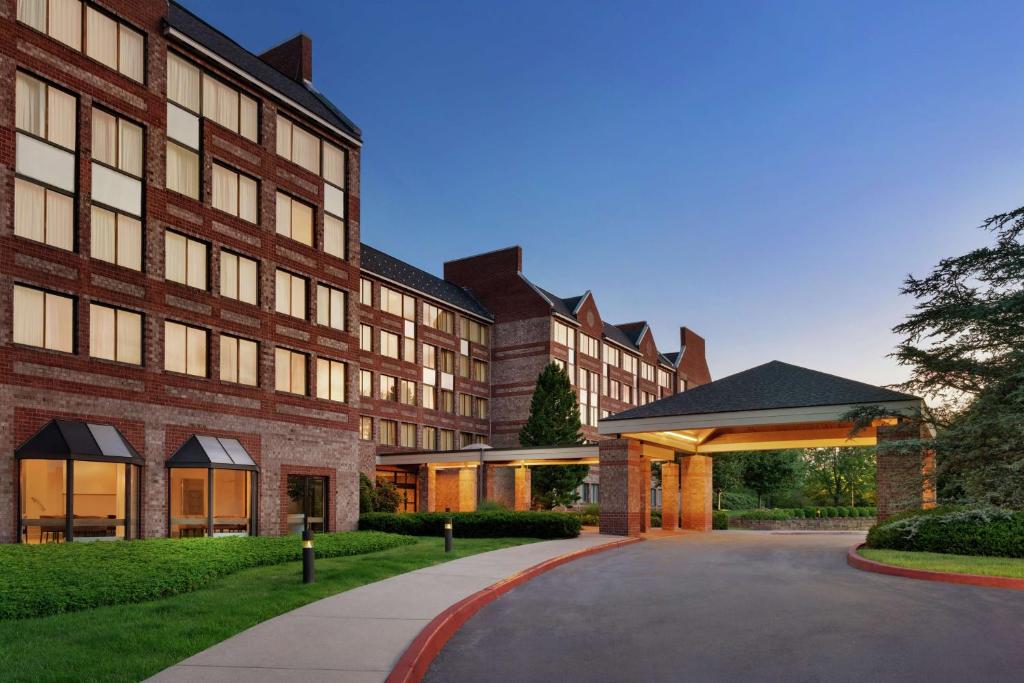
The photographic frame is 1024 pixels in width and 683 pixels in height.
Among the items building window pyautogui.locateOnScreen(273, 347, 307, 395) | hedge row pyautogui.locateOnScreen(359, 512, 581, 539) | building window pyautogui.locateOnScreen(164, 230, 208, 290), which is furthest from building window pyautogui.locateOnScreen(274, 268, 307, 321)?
hedge row pyautogui.locateOnScreen(359, 512, 581, 539)

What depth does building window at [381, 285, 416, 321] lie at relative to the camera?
1905 inches

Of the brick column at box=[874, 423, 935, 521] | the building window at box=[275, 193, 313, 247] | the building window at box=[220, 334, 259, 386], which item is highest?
the building window at box=[275, 193, 313, 247]

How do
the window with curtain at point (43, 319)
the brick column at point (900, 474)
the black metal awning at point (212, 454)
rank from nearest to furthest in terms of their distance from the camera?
1. the window with curtain at point (43, 319)
2. the black metal awning at point (212, 454)
3. the brick column at point (900, 474)

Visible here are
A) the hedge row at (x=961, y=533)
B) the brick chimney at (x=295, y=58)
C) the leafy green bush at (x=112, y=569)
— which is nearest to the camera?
the leafy green bush at (x=112, y=569)

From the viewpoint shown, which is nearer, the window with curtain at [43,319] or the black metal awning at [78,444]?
the black metal awning at [78,444]

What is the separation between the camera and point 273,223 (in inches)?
1097

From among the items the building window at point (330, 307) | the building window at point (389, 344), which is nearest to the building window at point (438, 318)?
the building window at point (389, 344)

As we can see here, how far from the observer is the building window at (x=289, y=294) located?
2805 cm

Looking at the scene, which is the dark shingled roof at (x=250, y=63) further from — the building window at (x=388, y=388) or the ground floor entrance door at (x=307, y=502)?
the building window at (x=388, y=388)

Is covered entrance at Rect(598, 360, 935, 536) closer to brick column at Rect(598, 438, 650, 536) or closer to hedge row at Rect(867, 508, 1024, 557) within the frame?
brick column at Rect(598, 438, 650, 536)

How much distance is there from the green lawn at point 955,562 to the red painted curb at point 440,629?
7.49 meters

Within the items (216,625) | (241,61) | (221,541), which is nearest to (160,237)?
(241,61)

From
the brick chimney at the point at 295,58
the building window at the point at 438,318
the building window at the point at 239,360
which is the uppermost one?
the brick chimney at the point at 295,58

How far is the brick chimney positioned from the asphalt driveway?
2473cm
